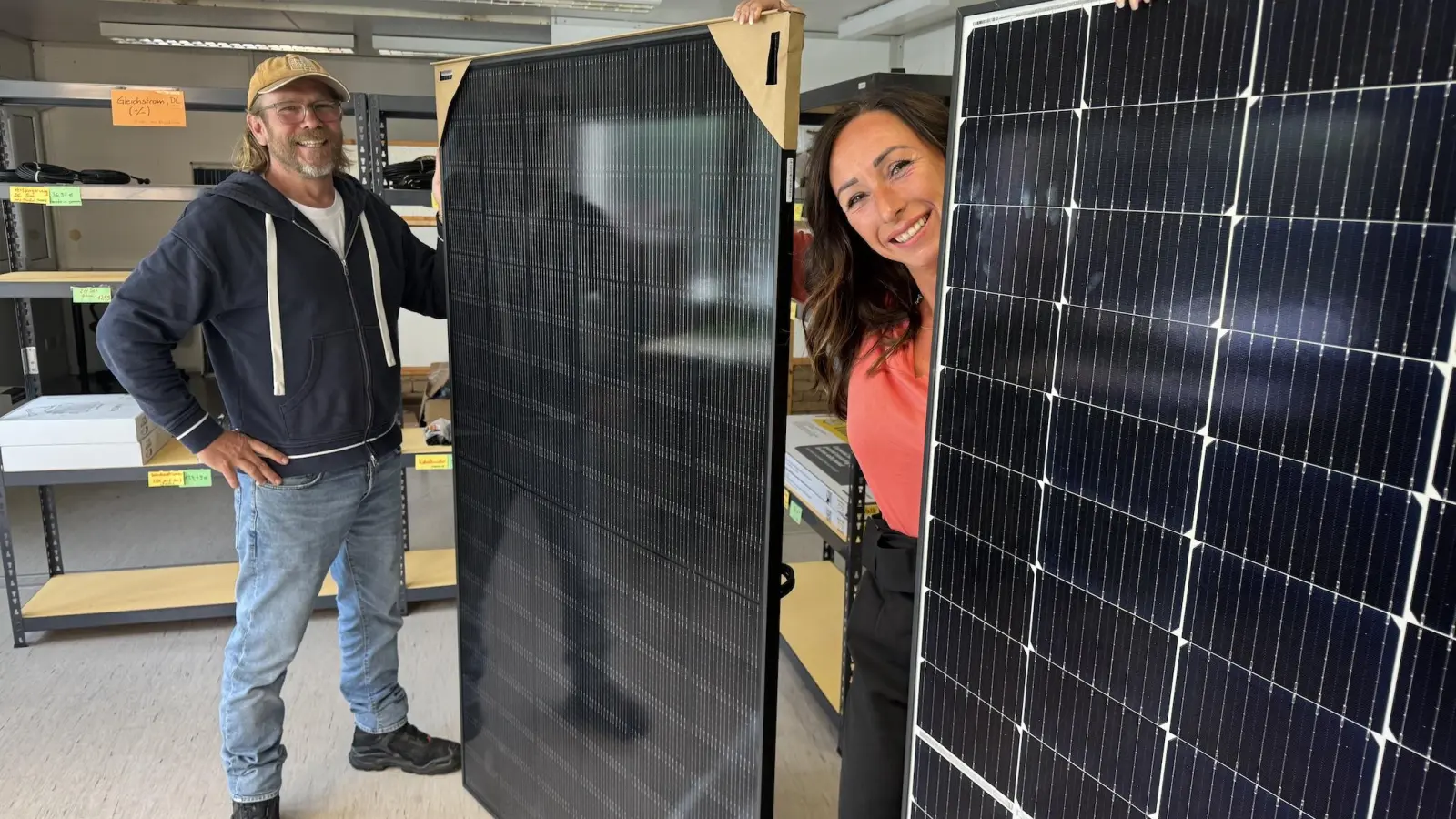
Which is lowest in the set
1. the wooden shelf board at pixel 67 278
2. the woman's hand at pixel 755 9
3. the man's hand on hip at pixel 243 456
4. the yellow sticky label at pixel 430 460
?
the yellow sticky label at pixel 430 460

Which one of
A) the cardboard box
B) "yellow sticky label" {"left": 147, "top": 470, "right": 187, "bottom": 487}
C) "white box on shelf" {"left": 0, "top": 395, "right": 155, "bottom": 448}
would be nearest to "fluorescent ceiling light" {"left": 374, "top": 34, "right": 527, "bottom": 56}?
"white box on shelf" {"left": 0, "top": 395, "right": 155, "bottom": 448}

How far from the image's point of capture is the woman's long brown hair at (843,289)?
144 centimetres

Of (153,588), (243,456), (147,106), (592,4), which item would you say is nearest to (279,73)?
(243,456)

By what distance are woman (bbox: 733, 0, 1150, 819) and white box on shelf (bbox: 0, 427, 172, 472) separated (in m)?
2.63

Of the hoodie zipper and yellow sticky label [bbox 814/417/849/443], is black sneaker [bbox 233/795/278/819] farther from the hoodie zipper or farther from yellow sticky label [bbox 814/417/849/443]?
yellow sticky label [bbox 814/417/849/443]

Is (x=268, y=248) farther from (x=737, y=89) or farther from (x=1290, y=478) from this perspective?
(x=1290, y=478)

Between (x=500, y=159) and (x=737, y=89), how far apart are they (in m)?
0.67

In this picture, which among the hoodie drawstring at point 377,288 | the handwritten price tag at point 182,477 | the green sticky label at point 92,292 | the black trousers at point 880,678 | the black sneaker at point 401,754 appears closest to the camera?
the black trousers at point 880,678

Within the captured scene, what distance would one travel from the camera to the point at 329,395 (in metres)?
2.17

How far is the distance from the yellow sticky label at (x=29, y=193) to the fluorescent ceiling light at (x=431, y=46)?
4.46 metres

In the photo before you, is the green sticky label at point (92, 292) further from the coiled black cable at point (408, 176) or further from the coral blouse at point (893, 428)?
the coral blouse at point (893, 428)

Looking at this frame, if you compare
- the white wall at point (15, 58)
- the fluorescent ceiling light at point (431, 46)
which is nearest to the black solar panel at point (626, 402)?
the fluorescent ceiling light at point (431, 46)

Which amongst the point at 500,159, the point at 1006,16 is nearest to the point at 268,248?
the point at 500,159

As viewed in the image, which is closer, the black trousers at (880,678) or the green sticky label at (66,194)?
the black trousers at (880,678)
